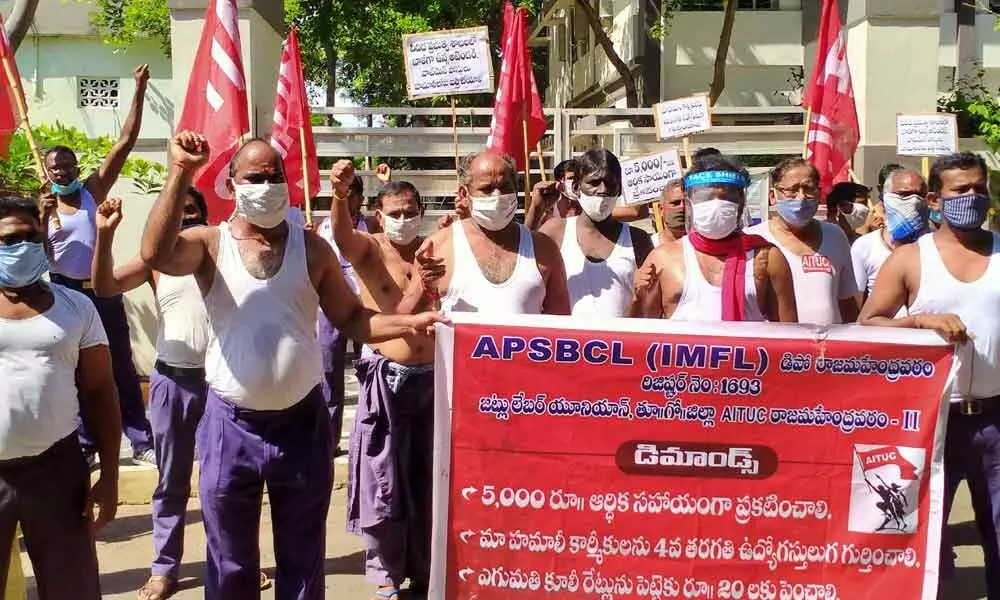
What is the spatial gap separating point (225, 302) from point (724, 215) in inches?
77.2

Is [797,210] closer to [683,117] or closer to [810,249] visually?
[810,249]

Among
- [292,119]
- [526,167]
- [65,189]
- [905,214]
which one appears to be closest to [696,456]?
[905,214]

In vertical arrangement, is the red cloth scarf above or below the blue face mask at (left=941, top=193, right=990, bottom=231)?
below

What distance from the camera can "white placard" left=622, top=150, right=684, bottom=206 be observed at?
293 inches

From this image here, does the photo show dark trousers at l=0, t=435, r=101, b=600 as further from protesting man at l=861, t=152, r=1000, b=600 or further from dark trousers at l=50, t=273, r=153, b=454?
dark trousers at l=50, t=273, r=153, b=454

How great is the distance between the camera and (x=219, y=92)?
6.30 metres

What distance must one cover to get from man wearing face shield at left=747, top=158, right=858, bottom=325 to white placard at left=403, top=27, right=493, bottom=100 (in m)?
3.45

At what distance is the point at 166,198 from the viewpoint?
11.3 ft

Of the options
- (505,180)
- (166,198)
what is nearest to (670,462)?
(505,180)

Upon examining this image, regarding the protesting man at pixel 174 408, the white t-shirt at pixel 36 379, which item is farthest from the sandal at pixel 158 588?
the white t-shirt at pixel 36 379

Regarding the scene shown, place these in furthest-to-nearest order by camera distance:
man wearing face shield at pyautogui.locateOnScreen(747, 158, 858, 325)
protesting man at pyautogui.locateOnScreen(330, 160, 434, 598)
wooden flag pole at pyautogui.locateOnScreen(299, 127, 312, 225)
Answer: wooden flag pole at pyautogui.locateOnScreen(299, 127, 312, 225)
man wearing face shield at pyautogui.locateOnScreen(747, 158, 858, 325)
protesting man at pyautogui.locateOnScreen(330, 160, 434, 598)

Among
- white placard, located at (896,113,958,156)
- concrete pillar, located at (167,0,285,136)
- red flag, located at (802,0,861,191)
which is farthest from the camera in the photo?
concrete pillar, located at (167,0,285,136)

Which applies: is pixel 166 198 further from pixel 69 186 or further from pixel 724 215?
pixel 69 186

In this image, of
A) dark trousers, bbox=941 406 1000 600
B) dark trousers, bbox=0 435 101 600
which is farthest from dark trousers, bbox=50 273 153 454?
dark trousers, bbox=941 406 1000 600
